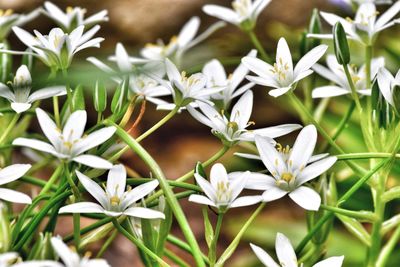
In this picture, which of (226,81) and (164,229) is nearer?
(164,229)

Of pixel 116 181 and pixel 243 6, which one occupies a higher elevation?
pixel 243 6

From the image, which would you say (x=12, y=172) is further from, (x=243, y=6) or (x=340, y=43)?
(x=243, y=6)

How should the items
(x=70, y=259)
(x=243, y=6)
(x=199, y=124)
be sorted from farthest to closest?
(x=199, y=124) < (x=243, y=6) < (x=70, y=259)

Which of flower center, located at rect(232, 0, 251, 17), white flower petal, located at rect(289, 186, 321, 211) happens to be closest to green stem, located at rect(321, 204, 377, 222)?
white flower petal, located at rect(289, 186, 321, 211)

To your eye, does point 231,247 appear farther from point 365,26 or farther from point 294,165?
point 365,26

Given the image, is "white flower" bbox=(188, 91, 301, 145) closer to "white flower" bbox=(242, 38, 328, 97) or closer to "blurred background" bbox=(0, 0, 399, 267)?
"white flower" bbox=(242, 38, 328, 97)

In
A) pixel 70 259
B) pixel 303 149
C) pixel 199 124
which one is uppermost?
pixel 199 124

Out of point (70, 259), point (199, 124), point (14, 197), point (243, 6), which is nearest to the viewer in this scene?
point (70, 259)

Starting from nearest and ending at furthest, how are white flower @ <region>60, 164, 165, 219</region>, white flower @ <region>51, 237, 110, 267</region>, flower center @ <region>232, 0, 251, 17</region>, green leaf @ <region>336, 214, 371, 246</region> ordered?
white flower @ <region>51, 237, 110, 267</region> < white flower @ <region>60, 164, 165, 219</region> < green leaf @ <region>336, 214, 371, 246</region> < flower center @ <region>232, 0, 251, 17</region>

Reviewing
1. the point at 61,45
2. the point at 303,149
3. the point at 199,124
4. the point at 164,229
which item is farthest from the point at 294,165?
the point at 199,124
